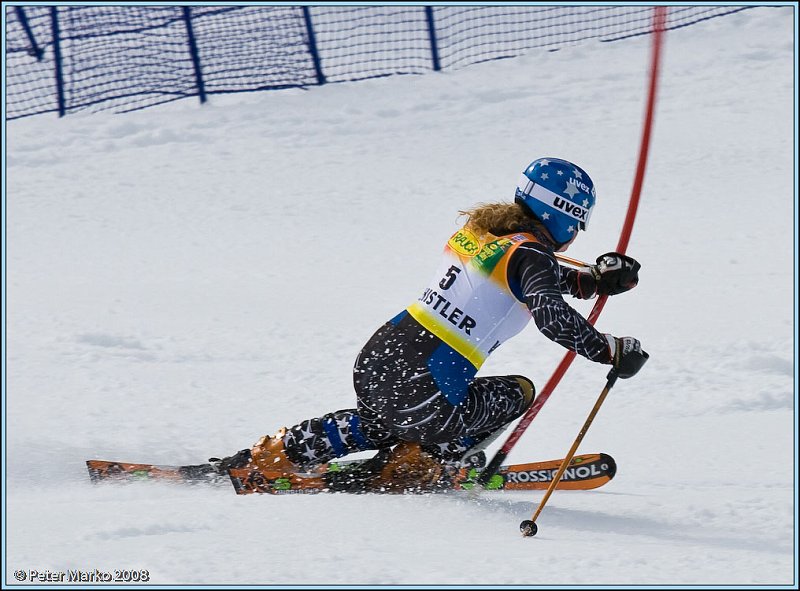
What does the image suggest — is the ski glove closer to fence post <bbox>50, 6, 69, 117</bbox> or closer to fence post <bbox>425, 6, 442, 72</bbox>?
fence post <bbox>425, 6, 442, 72</bbox>

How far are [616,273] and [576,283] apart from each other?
21 cm

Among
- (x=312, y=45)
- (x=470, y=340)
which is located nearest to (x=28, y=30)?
(x=312, y=45)

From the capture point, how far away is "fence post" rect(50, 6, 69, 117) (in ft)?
35.8

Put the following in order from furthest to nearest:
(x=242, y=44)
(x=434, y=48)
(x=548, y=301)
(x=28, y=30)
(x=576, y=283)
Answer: (x=242, y=44) < (x=434, y=48) < (x=28, y=30) < (x=576, y=283) < (x=548, y=301)

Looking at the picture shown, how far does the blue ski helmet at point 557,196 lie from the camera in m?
4.00

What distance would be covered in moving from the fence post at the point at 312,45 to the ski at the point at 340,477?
7.48 m

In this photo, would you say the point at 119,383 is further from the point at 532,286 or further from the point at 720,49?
the point at 720,49

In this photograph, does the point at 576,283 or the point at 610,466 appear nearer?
the point at 610,466

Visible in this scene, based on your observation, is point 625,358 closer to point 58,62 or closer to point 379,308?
point 379,308

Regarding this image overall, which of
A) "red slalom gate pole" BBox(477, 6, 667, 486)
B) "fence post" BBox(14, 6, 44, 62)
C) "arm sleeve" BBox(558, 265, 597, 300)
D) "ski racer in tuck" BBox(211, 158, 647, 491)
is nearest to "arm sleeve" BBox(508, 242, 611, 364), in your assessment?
"ski racer in tuck" BBox(211, 158, 647, 491)

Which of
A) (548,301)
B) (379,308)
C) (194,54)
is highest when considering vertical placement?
(548,301)

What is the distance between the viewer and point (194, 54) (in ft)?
36.7

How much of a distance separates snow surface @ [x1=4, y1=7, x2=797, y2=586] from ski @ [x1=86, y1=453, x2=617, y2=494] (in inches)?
3.2

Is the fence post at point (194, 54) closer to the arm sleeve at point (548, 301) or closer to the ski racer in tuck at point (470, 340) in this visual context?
the ski racer in tuck at point (470, 340)
